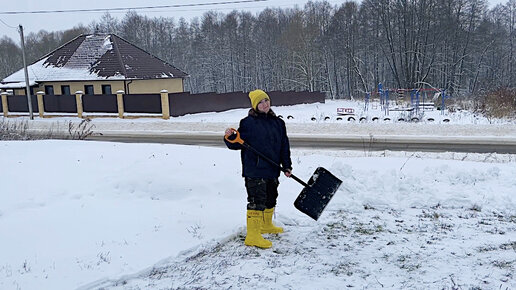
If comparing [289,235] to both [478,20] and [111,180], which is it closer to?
A: [111,180]

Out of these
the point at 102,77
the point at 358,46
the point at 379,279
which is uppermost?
the point at 358,46

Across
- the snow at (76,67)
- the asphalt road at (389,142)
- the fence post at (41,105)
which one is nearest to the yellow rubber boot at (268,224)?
the asphalt road at (389,142)

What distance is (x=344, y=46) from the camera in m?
57.8

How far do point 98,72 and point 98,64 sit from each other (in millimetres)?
1222

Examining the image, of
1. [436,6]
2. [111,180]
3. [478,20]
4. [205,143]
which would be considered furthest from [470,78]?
[111,180]

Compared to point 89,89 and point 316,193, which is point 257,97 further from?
point 89,89

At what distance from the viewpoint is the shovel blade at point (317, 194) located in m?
5.40

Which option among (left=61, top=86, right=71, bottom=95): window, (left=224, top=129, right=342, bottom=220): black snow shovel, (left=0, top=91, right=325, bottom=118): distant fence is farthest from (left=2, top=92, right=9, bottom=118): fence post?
(left=224, top=129, right=342, bottom=220): black snow shovel

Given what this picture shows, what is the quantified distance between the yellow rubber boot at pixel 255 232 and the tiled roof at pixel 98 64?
2923cm

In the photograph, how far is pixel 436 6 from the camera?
50844mm

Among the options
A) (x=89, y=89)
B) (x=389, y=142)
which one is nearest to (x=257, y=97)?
(x=389, y=142)

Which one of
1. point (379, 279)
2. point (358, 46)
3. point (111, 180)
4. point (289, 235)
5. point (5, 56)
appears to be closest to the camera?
point (379, 279)

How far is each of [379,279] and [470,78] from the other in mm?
57987

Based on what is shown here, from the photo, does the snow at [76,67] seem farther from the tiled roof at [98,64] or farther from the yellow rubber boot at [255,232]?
the yellow rubber boot at [255,232]
